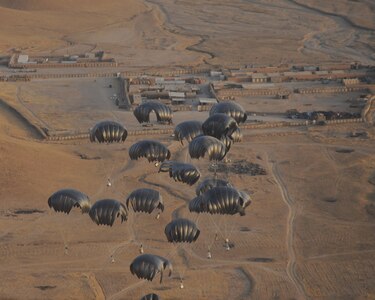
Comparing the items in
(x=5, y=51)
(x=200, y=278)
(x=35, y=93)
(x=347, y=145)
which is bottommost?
(x=200, y=278)

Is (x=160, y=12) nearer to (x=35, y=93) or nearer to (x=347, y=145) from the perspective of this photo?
(x=35, y=93)

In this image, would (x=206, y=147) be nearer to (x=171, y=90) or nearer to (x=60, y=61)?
(x=171, y=90)

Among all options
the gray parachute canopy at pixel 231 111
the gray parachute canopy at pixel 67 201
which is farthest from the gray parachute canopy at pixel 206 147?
the gray parachute canopy at pixel 67 201

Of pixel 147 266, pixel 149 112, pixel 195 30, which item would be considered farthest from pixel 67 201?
pixel 195 30

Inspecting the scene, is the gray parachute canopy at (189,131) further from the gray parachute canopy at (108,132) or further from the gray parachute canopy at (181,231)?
the gray parachute canopy at (181,231)

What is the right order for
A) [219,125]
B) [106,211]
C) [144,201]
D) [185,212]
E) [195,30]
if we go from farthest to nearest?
1. [195,30]
2. [185,212]
3. [219,125]
4. [144,201]
5. [106,211]

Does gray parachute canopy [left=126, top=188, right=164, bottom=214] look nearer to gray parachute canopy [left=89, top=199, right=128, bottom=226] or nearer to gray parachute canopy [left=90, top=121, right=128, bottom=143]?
gray parachute canopy [left=89, top=199, right=128, bottom=226]

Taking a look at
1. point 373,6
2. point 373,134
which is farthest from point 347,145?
point 373,6
